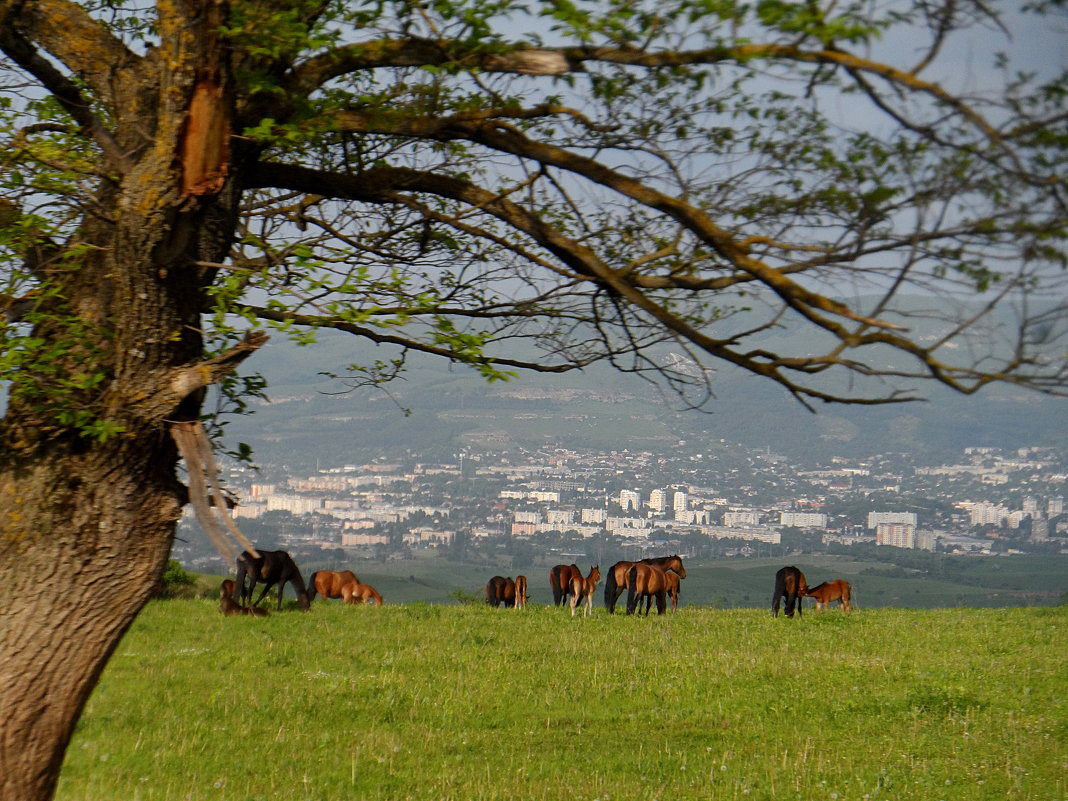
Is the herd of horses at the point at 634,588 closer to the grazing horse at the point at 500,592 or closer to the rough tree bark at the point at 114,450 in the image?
the grazing horse at the point at 500,592

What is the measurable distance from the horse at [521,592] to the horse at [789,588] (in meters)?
6.11

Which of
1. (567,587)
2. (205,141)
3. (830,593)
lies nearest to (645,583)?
(567,587)

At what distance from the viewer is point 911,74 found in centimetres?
493

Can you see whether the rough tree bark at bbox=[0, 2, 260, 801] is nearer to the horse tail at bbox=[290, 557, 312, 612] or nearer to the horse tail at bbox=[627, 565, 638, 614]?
the horse tail at bbox=[290, 557, 312, 612]

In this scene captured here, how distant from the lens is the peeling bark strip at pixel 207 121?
606cm

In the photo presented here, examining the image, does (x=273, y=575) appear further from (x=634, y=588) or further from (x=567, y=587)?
(x=634, y=588)

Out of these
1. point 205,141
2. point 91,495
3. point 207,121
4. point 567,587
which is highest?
point 207,121

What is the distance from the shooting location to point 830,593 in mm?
26266

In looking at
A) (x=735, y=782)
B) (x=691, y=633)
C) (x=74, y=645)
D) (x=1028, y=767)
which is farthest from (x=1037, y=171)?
(x=691, y=633)

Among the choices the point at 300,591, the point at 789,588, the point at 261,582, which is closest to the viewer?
the point at 261,582

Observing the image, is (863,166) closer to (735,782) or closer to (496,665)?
(735,782)

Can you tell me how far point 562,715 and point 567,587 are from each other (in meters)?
12.4

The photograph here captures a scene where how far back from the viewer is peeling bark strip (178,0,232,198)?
6.06 m

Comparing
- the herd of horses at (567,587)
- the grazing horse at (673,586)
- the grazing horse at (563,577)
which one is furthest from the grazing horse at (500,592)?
the grazing horse at (673,586)
